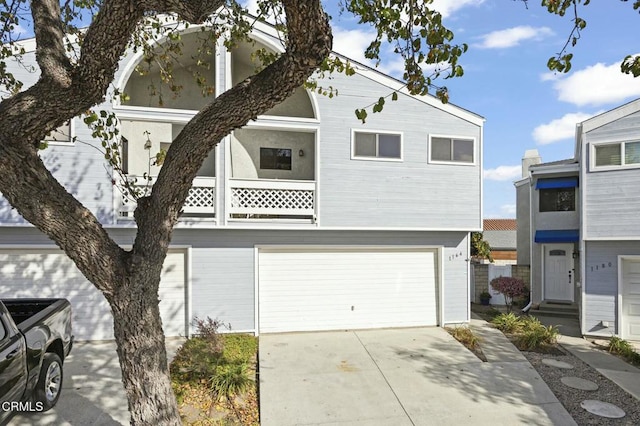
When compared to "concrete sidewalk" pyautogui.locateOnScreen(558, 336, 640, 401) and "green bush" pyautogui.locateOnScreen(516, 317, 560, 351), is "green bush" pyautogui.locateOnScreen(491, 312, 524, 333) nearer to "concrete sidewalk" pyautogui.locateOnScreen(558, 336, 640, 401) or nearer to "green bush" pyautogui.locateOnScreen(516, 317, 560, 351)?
"green bush" pyautogui.locateOnScreen(516, 317, 560, 351)

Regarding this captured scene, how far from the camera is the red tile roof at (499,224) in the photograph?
3222 centimetres

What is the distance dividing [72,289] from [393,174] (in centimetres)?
827

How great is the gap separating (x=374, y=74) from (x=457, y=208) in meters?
4.14

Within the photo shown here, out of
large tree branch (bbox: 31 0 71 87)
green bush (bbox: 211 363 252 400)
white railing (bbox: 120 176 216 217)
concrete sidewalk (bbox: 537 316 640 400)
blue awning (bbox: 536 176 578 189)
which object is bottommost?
concrete sidewalk (bbox: 537 316 640 400)

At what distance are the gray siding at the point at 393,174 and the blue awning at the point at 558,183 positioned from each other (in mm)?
4539

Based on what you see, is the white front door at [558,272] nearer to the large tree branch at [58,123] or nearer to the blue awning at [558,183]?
the blue awning at [558,183]

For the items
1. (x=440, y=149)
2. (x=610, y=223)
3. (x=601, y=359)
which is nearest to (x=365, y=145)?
(x=440, y=149)

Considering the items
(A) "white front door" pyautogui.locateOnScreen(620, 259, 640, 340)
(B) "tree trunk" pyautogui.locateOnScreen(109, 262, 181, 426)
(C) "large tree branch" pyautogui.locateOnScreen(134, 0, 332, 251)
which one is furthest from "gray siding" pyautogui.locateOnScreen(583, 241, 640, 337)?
(B) "tree trunk" pyautogui.locateOnScreen(109, 262, 181, 426)

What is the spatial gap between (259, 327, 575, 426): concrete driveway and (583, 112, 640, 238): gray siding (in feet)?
14.9

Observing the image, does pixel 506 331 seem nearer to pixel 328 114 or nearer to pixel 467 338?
pixel 467 338

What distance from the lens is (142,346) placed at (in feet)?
12.4

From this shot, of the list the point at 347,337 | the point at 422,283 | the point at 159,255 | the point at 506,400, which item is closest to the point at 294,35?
the point at 159,255

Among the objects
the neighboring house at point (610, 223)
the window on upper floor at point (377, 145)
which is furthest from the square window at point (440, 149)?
the neighboring house at point (610, 223)

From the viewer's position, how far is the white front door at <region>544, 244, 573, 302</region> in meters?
13.6
